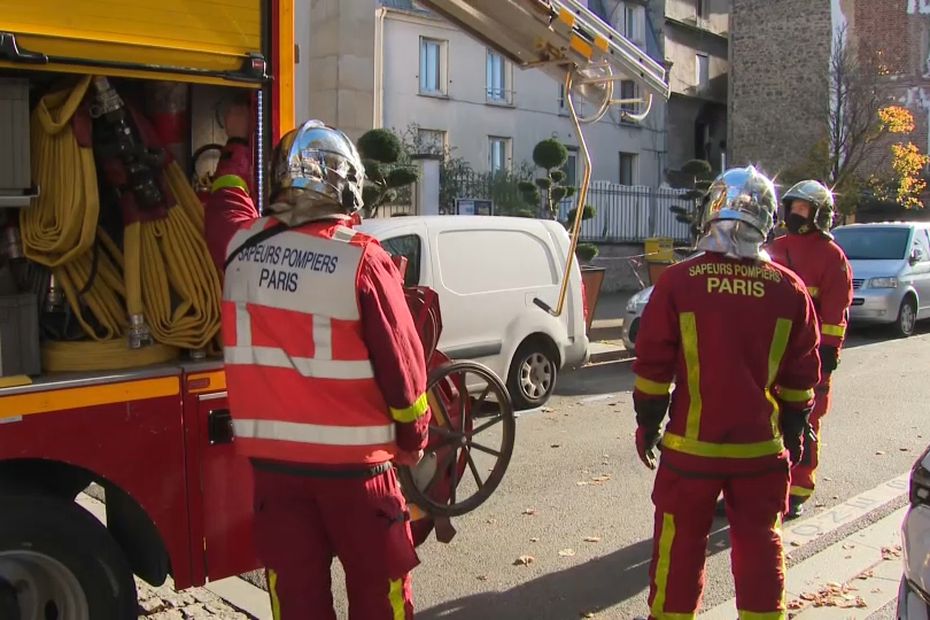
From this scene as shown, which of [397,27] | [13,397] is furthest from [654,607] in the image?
[397,27]

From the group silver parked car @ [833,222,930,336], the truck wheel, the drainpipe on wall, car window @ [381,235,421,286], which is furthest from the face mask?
the drainpipe on wall

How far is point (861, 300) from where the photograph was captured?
564 inches

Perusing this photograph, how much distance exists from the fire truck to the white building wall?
64.7ft

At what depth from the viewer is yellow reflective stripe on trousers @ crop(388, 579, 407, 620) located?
2.79 m

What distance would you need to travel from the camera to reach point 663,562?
334 centimetres

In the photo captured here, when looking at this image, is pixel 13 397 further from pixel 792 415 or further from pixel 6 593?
pixel 792 415

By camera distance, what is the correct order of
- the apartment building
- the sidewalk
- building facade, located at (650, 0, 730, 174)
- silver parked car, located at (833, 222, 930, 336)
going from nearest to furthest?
the sidewalk, silver parked car, located at (833, 222, 930, 336), the apartment building, building facade, located at (650, 0, 730, 174)

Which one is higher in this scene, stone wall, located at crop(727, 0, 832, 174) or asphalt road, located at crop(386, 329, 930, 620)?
stone wall, located at crop(727, 0, 832, 174)

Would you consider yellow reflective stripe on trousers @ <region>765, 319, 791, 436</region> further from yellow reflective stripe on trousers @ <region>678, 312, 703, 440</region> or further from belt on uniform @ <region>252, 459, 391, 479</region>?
belt on uniform @ <region>252, 459, 391, 479</region>

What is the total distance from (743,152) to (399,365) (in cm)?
3274

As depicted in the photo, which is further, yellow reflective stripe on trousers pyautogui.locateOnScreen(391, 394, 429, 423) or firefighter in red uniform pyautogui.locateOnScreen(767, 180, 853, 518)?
firefighter in red uniform pyautogui.locateOnScreen(767, 180, 853, 518)

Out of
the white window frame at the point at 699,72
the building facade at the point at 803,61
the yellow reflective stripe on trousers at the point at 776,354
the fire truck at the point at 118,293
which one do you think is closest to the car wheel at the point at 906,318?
the yellow reflective stripe on trousers at the point at 776,354

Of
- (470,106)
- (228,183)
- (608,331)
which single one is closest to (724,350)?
(228,183)

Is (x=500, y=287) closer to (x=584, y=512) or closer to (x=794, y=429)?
(x=584, y=512)
